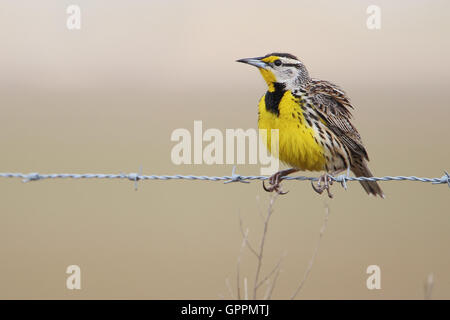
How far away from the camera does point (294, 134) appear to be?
13.2ft

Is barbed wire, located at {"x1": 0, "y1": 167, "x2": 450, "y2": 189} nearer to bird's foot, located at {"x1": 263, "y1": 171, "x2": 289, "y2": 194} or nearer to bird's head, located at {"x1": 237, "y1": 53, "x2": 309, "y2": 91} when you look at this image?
bird's foot, located at {"x1": 263, "y1": 171, "x2": 289, "y2": 194}

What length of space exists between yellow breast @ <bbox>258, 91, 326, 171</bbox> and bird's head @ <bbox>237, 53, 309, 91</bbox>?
0.16 metres

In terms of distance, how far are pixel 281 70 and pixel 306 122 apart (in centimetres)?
39

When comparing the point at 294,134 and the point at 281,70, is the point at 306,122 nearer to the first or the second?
the point at 294,134

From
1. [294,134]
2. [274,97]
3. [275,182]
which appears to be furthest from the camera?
[275,182]

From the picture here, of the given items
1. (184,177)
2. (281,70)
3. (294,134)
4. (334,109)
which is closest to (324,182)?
(294,134)

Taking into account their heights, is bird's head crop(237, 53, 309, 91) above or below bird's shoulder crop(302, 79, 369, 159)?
above

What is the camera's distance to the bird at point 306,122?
4.04 metres

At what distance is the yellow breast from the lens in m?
4.02

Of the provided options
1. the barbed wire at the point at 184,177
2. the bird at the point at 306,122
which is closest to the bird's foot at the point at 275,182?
the bird at the point at 306,122

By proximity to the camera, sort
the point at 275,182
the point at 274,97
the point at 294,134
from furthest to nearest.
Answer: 1. the point at 275,182
2. the point at 274,97
3. the point at 294,134

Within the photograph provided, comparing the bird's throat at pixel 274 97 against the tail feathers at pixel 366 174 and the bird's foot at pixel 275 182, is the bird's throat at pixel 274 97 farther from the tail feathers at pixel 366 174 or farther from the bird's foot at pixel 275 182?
the tail feathers at pixel 366 174

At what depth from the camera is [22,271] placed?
281 inches

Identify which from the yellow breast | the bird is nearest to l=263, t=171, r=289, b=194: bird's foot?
the bird
